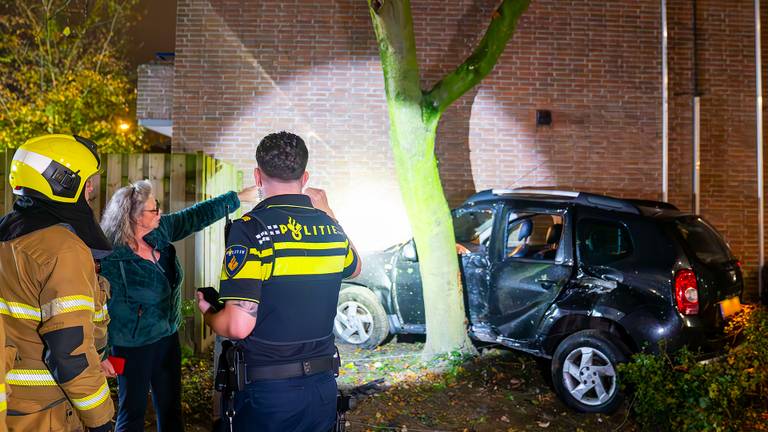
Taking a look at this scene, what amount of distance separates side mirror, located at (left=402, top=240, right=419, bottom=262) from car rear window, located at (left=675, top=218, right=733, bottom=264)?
8.41 ft

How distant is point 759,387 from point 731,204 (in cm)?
543

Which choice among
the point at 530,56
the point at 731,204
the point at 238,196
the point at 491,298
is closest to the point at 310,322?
the point at 238,196

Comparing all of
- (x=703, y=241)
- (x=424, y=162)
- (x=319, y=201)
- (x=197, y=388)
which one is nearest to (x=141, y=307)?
(x=319, y=201)

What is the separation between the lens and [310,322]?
2.55 meters

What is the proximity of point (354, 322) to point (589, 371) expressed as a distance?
2.80 m

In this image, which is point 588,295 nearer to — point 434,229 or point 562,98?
point 434,229

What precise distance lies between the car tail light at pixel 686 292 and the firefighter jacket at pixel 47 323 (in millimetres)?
4319

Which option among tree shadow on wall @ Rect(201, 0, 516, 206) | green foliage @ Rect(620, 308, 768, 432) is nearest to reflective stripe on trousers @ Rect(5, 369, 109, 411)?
green foliage @ Rect(620, 308, 768, 432)

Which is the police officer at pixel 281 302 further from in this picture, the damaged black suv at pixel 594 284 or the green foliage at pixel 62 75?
the green foliage at pixel 62 75

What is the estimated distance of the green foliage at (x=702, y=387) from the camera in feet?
14.1

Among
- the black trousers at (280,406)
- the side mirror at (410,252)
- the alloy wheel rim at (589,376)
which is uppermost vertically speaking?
the side mirror at (410,252)

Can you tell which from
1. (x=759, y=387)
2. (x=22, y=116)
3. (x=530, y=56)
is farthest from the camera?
(x=22, y=116)

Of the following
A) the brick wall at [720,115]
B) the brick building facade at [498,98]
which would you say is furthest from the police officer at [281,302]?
the brick wall at [720,115]

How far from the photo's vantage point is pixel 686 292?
495cm
